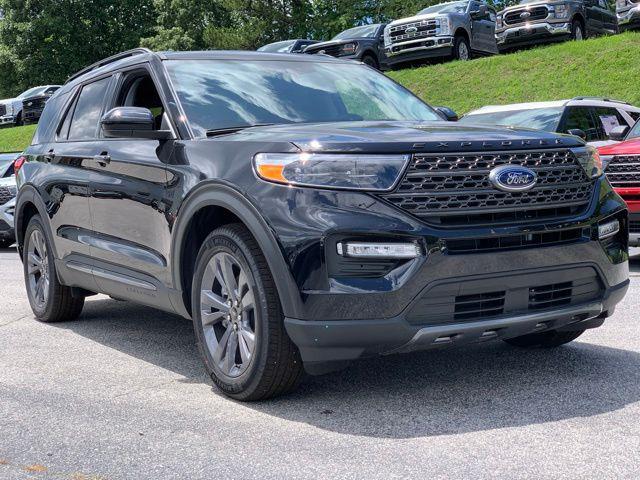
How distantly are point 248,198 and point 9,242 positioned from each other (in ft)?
42.0

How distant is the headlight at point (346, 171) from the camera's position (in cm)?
434

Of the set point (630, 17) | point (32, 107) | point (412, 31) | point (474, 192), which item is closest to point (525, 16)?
point (412, 31)

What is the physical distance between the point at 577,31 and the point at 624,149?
14936mm

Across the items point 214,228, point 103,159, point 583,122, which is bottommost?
point 583,122

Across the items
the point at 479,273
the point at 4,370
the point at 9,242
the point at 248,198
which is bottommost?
the point at 9,242

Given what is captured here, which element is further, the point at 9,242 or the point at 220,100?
the point at 9,242

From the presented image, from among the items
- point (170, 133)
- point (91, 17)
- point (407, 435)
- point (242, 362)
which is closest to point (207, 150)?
point (170, 133)

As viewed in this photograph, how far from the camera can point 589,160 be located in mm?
4930

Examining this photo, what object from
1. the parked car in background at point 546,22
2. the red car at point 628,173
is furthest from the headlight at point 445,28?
the red car at point 628,173

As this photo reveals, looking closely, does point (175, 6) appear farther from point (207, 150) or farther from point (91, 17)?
point (207, 150)

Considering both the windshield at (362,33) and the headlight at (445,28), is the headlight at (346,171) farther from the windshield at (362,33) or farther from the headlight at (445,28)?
the windshield at (362,33)

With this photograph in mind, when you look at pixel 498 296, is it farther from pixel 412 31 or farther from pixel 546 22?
pixel 412 31

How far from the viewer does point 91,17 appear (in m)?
57.9

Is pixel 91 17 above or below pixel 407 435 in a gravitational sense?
below
